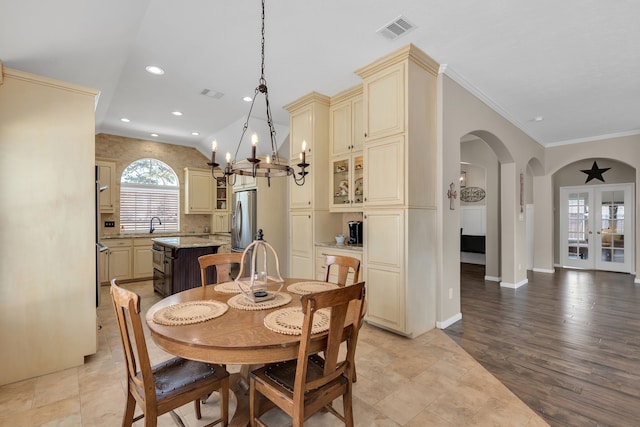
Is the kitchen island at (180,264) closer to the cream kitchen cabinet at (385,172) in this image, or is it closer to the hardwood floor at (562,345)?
the cream kitchen cabinet at (385,172)

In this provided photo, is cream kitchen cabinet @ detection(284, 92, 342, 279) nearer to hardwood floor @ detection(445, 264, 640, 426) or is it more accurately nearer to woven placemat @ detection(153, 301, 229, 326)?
hardwood floor @ detection(445, 264, 640, 426)

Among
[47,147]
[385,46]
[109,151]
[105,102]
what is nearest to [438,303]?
[385,46]

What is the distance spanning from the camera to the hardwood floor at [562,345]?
2.09 metres

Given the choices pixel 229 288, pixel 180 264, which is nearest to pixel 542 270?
pixel 229 288

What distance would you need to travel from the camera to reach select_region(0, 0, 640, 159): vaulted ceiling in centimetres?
233

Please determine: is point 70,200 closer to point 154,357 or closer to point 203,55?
point 154,357

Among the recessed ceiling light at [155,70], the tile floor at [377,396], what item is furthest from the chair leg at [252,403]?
the recessed ceiling light at [155,70]

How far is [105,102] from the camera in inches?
167

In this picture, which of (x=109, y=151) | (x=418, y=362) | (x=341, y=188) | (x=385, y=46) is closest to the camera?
(x=418, y=362)

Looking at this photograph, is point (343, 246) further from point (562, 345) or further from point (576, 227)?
point (576, 227)

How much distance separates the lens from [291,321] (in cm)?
159

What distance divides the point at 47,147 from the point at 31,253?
86 centimetres

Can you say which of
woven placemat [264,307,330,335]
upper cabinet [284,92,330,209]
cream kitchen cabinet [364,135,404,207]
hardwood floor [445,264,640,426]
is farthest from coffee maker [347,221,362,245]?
woven placemat [264,307,330,335]

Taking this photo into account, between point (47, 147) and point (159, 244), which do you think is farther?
point (159, 244)
